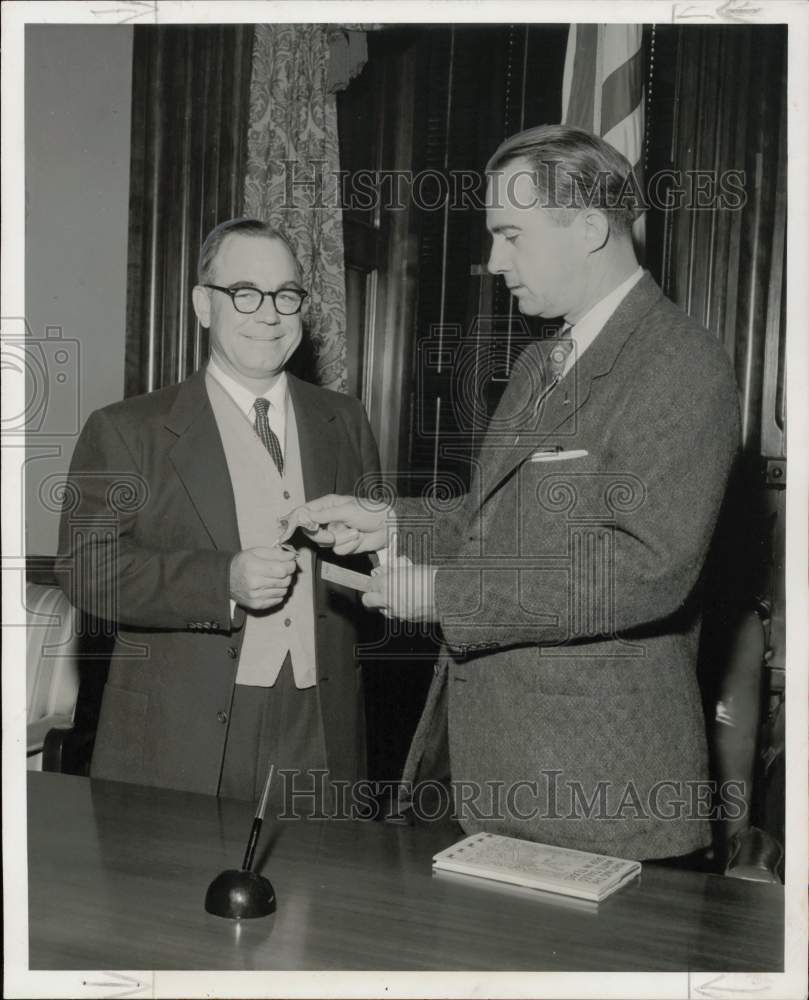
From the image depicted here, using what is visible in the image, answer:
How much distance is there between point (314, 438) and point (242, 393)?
0.20 meters

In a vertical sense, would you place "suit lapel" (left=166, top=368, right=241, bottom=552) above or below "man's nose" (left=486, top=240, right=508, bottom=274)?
below

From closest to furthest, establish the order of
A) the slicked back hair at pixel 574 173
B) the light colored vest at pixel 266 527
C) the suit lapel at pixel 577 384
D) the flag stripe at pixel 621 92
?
the suit lapel at pixel 577 384 < the slicked back hair at pixel 574 173 < the light colored vest at pixel 266 527 < the flag stripe at pixel 621 92

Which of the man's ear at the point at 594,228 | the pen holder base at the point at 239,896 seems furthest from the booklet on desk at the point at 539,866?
the man's ear at the point at 594,228

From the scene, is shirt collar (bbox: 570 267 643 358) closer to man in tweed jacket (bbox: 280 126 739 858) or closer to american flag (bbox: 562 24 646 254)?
man in tweed jacket (bbox: 280 126 739 858)

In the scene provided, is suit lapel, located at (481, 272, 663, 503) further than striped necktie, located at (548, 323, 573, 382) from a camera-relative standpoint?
No

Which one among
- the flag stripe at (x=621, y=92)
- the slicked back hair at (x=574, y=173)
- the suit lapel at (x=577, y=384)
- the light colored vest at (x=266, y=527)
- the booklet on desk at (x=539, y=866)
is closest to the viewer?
the booklet on desk at (x=539, y=866)

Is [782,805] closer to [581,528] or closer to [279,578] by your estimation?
[581,528]

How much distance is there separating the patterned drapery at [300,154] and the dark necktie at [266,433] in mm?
219

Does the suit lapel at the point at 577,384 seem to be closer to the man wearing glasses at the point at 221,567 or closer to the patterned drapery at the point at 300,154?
the man wearing glasses at the point at 221,567

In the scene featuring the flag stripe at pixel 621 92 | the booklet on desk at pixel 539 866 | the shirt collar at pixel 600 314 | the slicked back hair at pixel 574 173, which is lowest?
the booklet on desk at pixel 539 866

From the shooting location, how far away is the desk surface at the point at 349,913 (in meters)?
1.41

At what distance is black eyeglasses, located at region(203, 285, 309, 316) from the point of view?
7.66 ft

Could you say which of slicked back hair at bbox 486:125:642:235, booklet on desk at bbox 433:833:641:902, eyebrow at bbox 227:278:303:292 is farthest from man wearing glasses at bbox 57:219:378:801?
booklet on desk at bbox 433:833:641:902

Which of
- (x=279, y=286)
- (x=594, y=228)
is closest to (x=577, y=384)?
(x=594, y=228)
